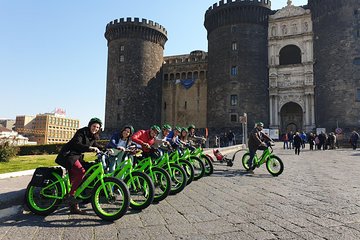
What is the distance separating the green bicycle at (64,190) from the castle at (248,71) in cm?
3003

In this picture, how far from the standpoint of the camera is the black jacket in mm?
4341

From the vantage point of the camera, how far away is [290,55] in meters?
37.1

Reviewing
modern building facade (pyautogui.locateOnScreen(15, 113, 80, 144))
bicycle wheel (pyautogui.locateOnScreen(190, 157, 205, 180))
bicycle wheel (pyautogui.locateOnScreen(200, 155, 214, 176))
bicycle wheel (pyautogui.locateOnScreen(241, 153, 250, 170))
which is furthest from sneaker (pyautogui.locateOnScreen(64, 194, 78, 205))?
modern building facade (pyautogui.locateOnScreen(15, 113, 80, 144))

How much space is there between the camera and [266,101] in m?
33.8

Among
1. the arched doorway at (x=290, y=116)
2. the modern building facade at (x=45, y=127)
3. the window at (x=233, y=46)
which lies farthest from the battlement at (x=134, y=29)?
the modern building facade at (x=45, y=127)

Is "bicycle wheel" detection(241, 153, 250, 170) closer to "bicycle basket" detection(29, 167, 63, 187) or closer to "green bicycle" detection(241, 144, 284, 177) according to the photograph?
"green bicycle" detection(241, 144, 284, 177)

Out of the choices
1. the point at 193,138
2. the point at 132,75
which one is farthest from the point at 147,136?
the point at 132,75

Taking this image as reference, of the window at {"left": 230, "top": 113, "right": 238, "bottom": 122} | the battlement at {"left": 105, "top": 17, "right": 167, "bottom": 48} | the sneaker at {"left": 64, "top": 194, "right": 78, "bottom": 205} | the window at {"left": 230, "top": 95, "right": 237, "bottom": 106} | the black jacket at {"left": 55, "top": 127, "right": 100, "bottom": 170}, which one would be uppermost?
the battlement at {"left": 105, "top": 17, "right": 167, "bottom": 48}

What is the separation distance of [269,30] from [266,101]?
864cm

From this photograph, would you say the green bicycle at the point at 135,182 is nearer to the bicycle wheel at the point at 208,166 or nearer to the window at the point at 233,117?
the bicycle wheel at the point at 208,166

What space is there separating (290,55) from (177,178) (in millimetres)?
35512

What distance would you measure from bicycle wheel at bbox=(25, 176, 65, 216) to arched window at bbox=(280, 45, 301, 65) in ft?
118

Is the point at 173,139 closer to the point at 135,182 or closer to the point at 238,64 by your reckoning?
the point at 135,182

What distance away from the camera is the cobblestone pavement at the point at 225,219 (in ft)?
11.2
